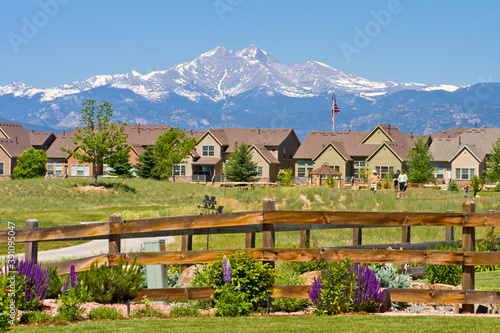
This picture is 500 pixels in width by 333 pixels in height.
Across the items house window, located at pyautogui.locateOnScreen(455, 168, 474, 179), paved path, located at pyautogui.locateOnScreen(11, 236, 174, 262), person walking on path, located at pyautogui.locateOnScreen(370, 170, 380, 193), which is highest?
house window, located at pyautogui.locateOnScreen(455, 168, 474, 179)

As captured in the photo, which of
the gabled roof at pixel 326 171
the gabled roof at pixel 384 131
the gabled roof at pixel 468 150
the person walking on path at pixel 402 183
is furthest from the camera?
the gabled roof at pixel 384 131

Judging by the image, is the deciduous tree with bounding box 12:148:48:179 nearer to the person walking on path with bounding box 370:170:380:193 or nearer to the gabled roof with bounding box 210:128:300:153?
the gabled roof with bounding box 210:128:300:153

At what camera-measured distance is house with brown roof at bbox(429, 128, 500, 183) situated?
87875mm

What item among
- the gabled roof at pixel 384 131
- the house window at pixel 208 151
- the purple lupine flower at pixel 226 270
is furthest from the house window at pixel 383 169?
the purple lupine flower at pixel 226 270

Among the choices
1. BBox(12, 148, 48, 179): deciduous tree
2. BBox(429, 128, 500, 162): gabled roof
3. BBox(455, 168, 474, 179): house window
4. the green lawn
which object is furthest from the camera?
BBox(429, 128, 500, 162): gabled roof

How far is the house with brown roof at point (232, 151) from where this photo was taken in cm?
9375

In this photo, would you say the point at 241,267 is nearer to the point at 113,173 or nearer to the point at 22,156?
the point at 113,173

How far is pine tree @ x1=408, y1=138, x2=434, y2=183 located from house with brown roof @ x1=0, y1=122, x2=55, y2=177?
54.2m

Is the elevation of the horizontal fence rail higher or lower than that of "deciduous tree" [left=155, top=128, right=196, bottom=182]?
lower

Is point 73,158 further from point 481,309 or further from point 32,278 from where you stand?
point 481,309

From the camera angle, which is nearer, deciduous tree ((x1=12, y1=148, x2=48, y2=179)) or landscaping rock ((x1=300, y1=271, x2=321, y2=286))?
landscaping rock ((x1=300, y1=271, x2=321, y2=286))

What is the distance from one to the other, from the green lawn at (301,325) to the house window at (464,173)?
83.2 meters

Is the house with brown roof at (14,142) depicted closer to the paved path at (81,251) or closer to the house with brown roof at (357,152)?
the house with brown roof at (357,152)

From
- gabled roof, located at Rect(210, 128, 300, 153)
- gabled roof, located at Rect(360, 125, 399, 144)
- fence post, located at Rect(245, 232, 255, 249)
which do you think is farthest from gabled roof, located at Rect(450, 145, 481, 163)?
fence post, located at Rect(245, 232, 255, 249)
